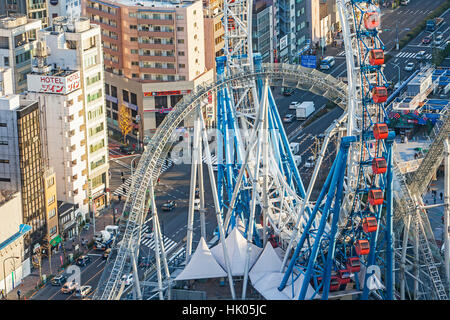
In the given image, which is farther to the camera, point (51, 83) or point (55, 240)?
point (51, 83)


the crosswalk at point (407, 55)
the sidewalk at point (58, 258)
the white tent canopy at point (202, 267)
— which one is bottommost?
the sidewalk at point (58, 258)

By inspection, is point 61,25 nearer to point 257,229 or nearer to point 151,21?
point 151,21

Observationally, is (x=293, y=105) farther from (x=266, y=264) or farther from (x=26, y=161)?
(x=266, y=264)

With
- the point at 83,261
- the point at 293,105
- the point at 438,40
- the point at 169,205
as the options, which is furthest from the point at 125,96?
the point at 438,40

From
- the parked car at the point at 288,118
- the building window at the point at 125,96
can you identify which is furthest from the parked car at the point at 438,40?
the building window at the point at 125,96

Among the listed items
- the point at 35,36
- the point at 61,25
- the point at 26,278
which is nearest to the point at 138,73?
the point at 35,36

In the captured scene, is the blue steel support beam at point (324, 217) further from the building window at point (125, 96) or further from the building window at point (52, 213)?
the building window at point (125, 96)
